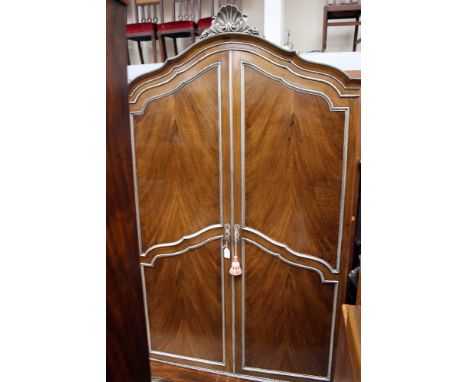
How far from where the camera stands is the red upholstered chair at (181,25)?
2473 mm

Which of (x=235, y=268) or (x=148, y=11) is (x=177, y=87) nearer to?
(x=235, y=268)

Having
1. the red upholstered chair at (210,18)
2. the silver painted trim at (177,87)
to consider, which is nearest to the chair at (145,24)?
the red upholstered chair at (210,18)

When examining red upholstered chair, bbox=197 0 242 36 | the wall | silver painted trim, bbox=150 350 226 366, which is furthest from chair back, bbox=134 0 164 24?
silver painted trim, bbox=150 350 226 366

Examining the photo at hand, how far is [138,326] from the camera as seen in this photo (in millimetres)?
447

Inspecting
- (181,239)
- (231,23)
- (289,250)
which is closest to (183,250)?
(181,239)

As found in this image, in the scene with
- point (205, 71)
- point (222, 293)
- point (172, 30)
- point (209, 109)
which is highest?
point (172, 30)

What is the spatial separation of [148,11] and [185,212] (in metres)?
2.36

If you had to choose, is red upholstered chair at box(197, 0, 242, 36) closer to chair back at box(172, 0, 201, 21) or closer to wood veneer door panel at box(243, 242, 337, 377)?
chair back at box(172, 0, 201, 21)

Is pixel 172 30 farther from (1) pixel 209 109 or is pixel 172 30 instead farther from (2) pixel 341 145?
(2) pixel 341 145

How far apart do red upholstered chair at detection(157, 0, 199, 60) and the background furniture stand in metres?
2.40

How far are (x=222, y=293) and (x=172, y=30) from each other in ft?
7.21

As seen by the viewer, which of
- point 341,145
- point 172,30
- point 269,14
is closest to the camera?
point 341,145

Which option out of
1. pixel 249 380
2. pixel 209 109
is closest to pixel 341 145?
pixel 209 109
